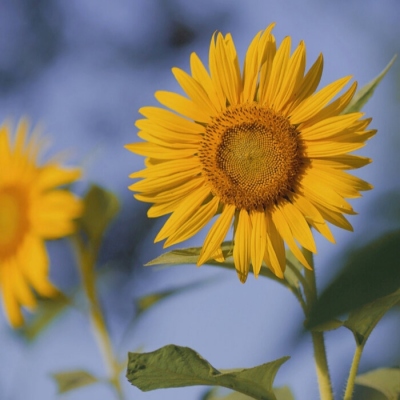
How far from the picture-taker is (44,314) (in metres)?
0.90

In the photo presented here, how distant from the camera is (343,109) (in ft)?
1.74

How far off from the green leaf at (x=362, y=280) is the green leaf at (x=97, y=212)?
0.62 metres

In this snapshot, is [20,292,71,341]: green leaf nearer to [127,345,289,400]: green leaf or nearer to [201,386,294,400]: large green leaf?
[201,386,294,400]: large green leaf

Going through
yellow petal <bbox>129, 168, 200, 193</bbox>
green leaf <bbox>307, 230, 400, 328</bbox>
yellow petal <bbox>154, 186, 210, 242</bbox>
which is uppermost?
yellow petal <bbox>129, 168, 200, 193</bbox>

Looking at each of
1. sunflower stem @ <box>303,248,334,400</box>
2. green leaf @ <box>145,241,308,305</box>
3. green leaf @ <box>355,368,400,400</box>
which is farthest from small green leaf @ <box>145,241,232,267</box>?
green leaf @ <box>355,368,400,400</box>

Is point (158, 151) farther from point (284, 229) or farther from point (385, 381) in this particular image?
point (385, 381)

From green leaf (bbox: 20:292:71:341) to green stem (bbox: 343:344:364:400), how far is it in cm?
48

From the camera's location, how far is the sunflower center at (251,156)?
57cm

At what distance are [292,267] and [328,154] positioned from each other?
0.11m

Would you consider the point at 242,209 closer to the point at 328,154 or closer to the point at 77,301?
the point at 328,154

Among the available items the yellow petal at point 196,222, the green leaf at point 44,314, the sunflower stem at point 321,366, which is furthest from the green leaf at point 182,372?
the green leaf at point 44,314

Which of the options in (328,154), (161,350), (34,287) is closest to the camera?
(161,350)

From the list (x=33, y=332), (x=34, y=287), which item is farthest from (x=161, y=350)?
(x=33, y=332)

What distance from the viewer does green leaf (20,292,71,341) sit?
86 cm
